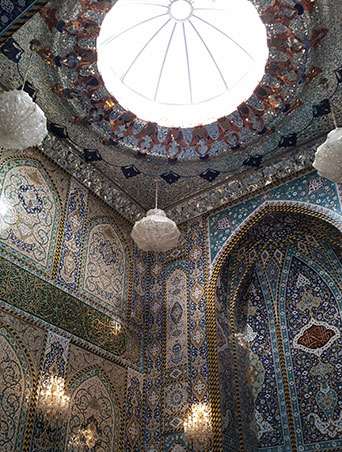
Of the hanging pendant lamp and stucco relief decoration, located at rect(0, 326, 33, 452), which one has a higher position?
the hanging pendant lamp

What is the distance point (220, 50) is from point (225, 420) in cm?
490

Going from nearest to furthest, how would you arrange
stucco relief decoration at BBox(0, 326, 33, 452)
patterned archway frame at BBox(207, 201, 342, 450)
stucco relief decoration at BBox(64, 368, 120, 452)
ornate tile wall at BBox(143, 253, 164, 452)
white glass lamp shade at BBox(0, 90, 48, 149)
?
1. white glass lamp shade at BBox(0, 90, 48, 149)
2. stucco relief decoration at BBox(0, 326, 33, 452)
3. stucco relief decoration at BBox(64, 368, 120, 452)
4. patterned archway frame at BBox(207, 201, 342, 450)
5. ornate tile wall at BBox(143, 253, 164, 452)

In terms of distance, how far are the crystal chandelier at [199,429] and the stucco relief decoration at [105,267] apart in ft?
5.55

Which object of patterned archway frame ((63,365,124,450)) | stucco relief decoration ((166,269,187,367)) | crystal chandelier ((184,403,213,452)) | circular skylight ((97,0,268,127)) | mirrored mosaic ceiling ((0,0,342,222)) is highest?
circular skylight ((97,0,268,127))

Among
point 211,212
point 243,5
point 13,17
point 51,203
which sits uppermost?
point 243,5

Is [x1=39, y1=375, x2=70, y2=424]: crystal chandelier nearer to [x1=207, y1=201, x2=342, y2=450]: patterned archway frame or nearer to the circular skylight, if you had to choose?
[x1=207, y1=201, x2=342, y2=450]: patterned archway frame

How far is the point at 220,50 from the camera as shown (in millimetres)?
6902

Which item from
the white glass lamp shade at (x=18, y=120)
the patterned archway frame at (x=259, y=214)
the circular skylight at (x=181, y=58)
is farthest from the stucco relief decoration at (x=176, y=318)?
the white glass lamp shade at (x=18, y=120)

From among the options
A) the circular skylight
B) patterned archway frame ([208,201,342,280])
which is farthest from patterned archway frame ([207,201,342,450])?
the circular skylight

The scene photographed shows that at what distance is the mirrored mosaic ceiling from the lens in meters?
5.38

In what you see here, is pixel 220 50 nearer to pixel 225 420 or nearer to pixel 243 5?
pixel 243 5

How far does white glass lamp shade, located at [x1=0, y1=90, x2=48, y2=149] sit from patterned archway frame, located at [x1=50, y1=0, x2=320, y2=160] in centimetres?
129

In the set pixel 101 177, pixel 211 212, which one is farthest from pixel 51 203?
pixel 211 212

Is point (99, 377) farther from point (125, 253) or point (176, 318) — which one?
point (125, 253)
